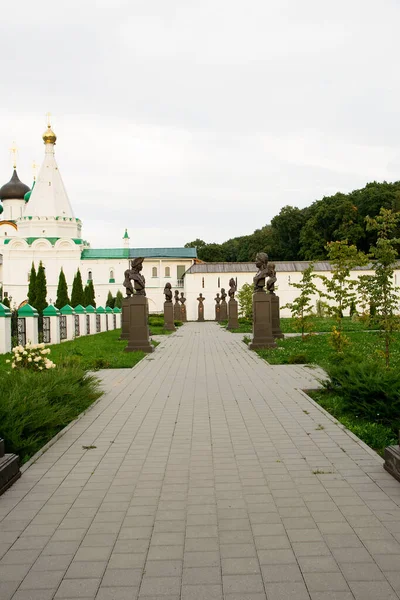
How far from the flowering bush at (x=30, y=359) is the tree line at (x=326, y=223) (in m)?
46.8

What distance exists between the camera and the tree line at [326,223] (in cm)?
5953

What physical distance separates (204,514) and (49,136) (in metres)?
71.7

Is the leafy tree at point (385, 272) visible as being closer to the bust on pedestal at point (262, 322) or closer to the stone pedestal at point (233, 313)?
the bust on pedestal at point (262, 322)

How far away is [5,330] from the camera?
1686 cm

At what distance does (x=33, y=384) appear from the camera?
7727 millimetres

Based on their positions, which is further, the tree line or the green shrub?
the tree line

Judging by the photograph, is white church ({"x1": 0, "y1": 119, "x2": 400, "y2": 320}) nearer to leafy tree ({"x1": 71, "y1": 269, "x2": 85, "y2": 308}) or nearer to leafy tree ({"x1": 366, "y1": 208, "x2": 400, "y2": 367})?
leafy tree ({"x1": 71, "y1": 269, "x2": 85, "y2": 308})

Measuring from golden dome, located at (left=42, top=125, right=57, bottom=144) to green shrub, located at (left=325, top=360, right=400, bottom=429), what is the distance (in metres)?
68.1

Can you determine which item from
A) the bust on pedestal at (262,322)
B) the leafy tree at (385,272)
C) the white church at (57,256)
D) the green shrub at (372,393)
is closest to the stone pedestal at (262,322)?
the bust on pedestal at (262,322)

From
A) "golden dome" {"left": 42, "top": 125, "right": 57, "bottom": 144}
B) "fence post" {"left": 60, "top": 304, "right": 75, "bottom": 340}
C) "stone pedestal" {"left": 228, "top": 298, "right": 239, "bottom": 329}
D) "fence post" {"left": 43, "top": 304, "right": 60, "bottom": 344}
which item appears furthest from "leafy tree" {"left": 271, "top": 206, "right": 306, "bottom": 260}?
"fence post" {"left": 43, "top": 304, "right": 60, "bottom": 344}

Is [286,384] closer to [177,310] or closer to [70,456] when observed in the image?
[70,456]

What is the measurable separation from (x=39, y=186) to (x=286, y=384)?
214ft

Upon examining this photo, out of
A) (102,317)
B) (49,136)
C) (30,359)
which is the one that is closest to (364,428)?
(30,359)

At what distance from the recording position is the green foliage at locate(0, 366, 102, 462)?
5.86 m
